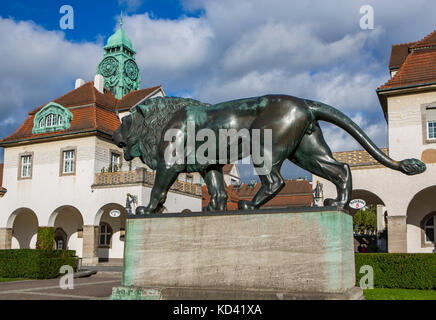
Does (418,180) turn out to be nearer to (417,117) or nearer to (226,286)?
(417,117)

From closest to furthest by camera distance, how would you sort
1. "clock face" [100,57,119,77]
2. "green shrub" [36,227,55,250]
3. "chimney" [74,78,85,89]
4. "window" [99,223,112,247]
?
"green shrub" [36,227,55,250] < "window" [99,223,112,247] < "chimney" [74,78,85,89] < "clock face" [100,57,119,77]

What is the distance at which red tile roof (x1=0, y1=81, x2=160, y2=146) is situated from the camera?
2855 centimetres

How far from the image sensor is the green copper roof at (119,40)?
44681 millimetres

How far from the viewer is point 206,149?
642 centimetres

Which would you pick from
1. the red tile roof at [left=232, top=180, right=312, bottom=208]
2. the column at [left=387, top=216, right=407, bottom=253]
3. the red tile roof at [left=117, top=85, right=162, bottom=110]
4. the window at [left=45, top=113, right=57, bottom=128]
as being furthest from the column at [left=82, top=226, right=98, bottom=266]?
the red tile roof at [left=232, top=180, right=312, bottom=208]

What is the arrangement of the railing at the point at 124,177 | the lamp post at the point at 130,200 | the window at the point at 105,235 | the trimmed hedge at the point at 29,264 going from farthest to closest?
1. the window at the point at 105,235
2. the railing at the point at 124,177
3. the lamp post at the point at 130,200
4. the trimmed hedge at the point at 29,264

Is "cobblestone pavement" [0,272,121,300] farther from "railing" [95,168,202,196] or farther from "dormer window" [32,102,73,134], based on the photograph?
"dormer window" [32,102,73,134]

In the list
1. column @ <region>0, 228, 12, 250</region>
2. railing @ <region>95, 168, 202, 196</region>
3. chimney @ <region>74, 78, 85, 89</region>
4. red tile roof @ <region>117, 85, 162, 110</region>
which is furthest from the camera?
chimney @ <region>74, 78, 85, 89</region>

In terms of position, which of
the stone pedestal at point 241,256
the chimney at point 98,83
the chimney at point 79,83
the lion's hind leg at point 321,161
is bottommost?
the stone pedestal at point 241,256

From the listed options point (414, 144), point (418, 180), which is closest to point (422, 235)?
point (418, 180)

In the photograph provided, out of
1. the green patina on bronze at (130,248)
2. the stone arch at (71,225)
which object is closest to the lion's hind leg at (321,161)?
the green patina on bronze at (130,248)

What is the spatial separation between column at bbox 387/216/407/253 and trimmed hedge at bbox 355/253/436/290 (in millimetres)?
6737

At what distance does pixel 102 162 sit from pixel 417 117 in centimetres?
1762

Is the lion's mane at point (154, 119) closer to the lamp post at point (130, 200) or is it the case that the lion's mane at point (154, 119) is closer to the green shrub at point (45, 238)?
the lamp post at point (130, 200)
